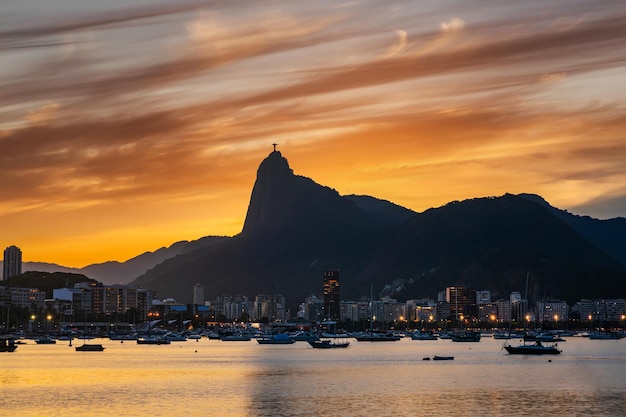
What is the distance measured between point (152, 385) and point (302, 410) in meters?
31.4

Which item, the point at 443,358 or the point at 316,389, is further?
the point at 443,358

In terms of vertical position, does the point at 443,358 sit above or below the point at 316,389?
below

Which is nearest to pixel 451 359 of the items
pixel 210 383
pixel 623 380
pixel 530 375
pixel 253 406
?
pixel 530 375

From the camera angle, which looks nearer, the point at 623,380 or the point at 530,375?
the point at 623,380

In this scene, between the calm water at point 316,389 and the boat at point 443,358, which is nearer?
the calm water at point 316,389

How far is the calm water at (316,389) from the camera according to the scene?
8019 centimetres

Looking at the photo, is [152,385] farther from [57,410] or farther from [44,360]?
[44,360]

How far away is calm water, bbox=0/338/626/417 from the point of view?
8019 centimetres

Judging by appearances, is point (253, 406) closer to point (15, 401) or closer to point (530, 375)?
point (15, 401)

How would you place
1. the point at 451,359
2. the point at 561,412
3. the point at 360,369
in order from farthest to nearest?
the point at 451,359
the point at 360,369
the point at 561,412

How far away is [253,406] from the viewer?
3307 inches

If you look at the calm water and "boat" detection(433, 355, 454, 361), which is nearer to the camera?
the calm water

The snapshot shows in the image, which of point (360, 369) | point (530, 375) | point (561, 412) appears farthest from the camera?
point (360, 369)

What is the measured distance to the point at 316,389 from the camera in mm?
100500
